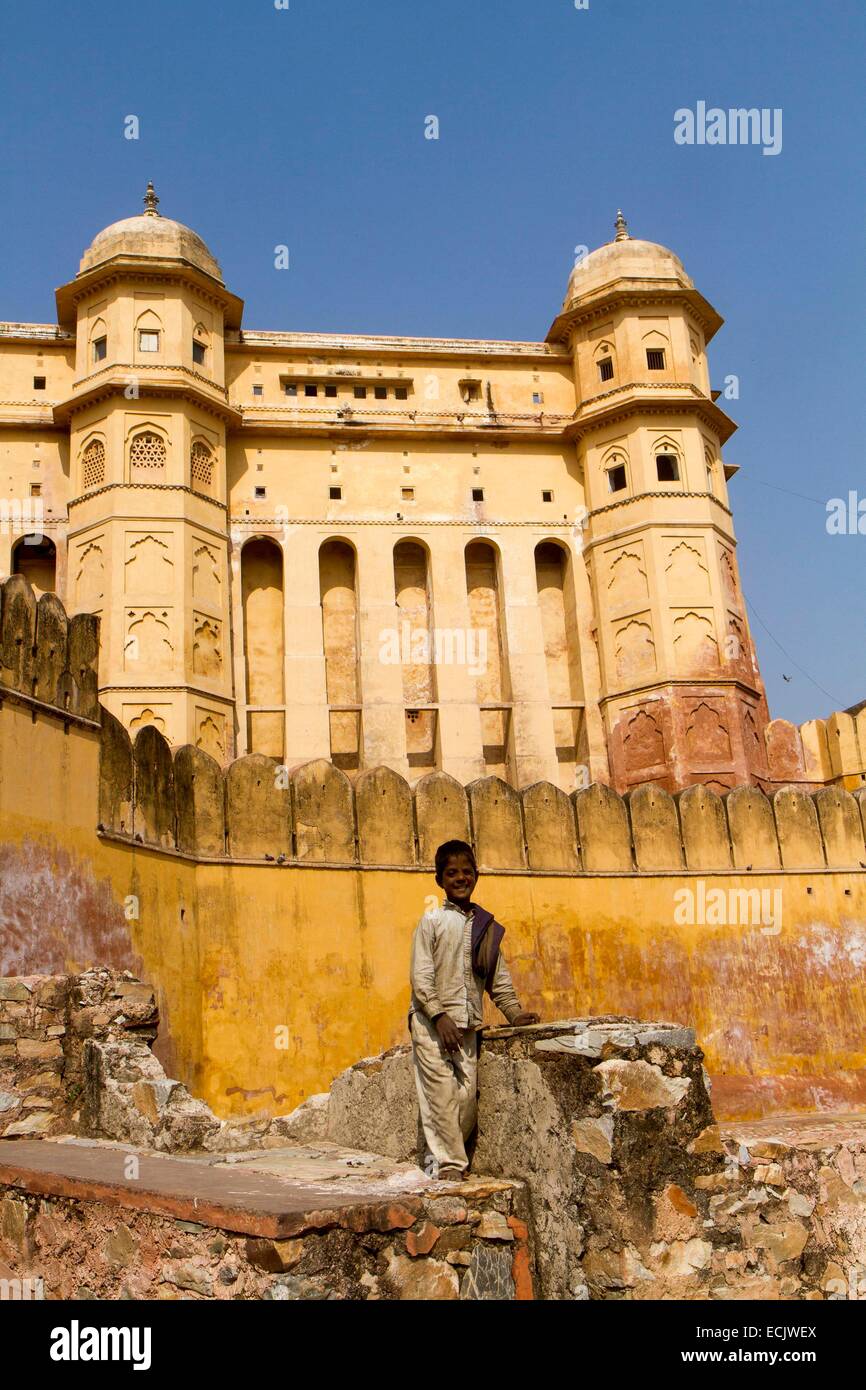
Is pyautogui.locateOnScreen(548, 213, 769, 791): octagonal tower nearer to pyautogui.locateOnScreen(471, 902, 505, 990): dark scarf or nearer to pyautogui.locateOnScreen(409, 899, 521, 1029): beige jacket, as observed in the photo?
pyautogui.locateOnScreen(471, 902, 505, 990): dark scarf

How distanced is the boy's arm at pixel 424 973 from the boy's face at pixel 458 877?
19 cm

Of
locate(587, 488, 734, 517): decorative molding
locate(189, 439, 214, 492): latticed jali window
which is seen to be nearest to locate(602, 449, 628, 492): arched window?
locate(587, 488, 734, 517): decorative molding

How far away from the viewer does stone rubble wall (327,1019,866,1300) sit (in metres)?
4.91

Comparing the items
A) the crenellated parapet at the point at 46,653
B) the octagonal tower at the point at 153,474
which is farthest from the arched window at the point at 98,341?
the crenellated parapet at the point at 46,653

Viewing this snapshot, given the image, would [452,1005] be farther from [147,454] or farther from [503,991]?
[147,454]

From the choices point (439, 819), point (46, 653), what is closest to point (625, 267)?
point (439, 819)

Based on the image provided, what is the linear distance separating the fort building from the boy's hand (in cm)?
1598

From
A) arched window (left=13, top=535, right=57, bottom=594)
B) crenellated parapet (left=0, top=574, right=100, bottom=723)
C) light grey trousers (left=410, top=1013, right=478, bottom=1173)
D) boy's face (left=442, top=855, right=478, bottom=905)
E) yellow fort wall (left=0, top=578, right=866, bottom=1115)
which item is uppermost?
arched window (left=13, top=535, right=57, bottom=594)

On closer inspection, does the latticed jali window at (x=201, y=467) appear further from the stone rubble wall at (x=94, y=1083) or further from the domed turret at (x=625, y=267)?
the stone rubble wall at (x=94, y=1083)

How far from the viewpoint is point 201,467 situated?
2305 centimetres

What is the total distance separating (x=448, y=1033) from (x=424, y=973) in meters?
0.29

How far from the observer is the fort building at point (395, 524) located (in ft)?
72.9

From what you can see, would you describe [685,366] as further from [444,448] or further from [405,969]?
[405,969]
